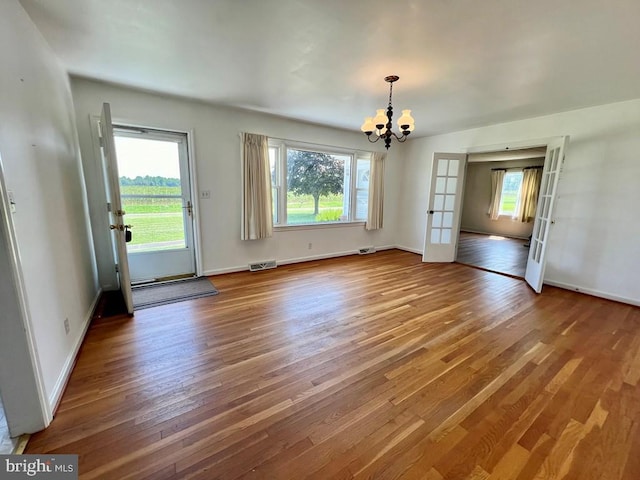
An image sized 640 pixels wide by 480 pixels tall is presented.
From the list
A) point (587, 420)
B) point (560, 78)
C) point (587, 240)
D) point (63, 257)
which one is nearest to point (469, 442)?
point (587, 420)

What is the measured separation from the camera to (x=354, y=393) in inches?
69.7

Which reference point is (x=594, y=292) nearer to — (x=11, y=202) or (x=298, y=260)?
(x=298, y=260)

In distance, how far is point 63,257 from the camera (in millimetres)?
2125

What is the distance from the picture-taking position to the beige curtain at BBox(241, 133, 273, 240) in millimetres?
4035

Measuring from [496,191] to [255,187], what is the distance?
8174 millimetres

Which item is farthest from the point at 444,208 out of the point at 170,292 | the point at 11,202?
the point at 11,202

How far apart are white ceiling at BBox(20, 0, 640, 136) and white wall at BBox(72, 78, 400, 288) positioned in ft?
0.89

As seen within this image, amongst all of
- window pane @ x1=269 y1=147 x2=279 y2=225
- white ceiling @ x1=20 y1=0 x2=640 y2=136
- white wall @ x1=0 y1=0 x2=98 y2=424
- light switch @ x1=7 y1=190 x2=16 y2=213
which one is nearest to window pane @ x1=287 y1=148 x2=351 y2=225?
window pane @ x1=269 y1=147 x2=279 y2=225

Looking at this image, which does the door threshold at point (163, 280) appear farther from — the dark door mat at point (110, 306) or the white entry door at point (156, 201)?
the dark door mat at point (110, 306)

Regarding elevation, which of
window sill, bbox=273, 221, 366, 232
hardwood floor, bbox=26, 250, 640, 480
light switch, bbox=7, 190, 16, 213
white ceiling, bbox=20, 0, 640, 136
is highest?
white ceiling, bbox=20, 0, 640, 136

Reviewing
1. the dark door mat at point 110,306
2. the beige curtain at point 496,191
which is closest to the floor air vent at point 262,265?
the dark door mat at point 110,306

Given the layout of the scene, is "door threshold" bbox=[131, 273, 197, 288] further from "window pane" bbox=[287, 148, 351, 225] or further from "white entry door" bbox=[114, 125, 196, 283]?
"window pane" bbox=[287, 148, 351, 225]

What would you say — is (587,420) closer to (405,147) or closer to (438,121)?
(438,121)

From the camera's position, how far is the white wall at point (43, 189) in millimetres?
1479
